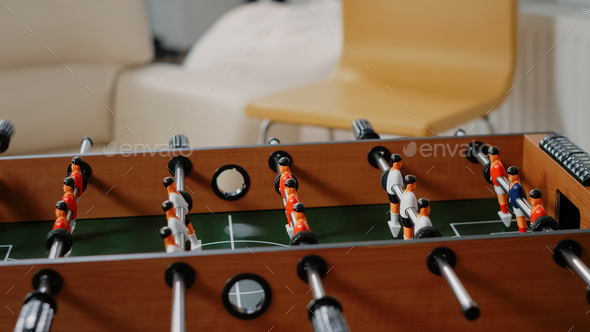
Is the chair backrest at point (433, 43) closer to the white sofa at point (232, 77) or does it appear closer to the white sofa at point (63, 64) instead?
the white sofa at point (232, 77)

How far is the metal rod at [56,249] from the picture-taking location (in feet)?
2.67

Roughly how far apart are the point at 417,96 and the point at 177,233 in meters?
1.31

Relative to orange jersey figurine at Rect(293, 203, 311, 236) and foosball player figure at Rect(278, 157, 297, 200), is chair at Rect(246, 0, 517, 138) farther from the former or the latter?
orange jersey figurine at Rect(293, 203, 311, 236)

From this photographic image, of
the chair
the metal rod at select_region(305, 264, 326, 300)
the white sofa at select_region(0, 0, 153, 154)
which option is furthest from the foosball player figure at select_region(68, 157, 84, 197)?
the white sofa at select_region(0, 0, 153, 154)

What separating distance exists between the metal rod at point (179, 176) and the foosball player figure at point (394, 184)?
34 centimetres

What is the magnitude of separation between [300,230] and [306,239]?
0.03 meters

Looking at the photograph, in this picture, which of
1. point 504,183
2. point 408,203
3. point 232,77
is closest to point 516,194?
point 504,183

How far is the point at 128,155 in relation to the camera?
3.47 feet

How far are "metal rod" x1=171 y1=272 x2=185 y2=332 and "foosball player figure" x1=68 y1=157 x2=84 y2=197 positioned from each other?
0.41 m

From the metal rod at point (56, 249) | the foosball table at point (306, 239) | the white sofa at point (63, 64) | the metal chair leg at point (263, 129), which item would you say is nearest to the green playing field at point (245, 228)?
the foosball table at point (306, 239)

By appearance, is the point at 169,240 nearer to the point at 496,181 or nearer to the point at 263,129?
the point at 496,181

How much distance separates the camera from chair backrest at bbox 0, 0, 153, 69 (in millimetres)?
2125

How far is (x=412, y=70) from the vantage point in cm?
206

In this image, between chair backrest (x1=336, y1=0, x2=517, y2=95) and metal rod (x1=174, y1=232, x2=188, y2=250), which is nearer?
metal rod (x1=174, y1=232, x2=188, y2=250)
